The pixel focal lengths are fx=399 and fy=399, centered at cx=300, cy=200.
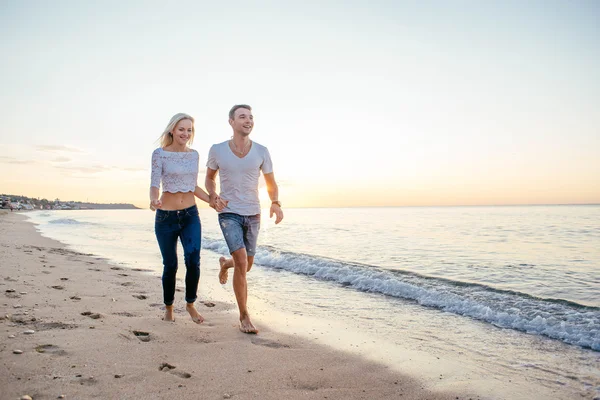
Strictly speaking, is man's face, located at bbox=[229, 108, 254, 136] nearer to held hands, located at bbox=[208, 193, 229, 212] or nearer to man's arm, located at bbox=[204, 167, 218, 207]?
man's arm, located at bbox=[204, 167, 218, 207]

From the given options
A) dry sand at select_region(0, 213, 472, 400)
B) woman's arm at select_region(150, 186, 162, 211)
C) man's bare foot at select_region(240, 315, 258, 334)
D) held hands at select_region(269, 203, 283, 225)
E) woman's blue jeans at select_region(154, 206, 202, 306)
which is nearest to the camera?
dry sand at select_region(0, 213, 472, 400)

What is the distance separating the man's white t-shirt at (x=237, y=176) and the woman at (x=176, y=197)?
18cm

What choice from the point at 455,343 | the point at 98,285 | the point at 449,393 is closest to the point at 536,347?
the point at 455,343

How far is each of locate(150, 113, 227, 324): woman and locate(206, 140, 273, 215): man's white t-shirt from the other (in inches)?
7.0

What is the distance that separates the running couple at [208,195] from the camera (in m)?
4.91

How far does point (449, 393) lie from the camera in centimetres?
335

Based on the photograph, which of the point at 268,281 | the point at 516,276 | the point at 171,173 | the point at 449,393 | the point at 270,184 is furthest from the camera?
the point at 516,276

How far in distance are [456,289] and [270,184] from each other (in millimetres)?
5259

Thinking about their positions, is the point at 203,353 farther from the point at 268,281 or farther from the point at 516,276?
the point at 516,276

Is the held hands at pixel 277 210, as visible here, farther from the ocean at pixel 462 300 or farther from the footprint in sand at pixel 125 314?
the footprint in sand at pixel 125 314

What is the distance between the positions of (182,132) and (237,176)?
2.91ft

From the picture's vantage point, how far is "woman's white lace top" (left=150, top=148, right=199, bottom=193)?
4867 mm

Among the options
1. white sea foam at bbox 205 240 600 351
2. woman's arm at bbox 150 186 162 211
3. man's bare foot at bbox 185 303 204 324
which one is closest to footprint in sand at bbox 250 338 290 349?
man's bare foot at bbox 185 303 204 324

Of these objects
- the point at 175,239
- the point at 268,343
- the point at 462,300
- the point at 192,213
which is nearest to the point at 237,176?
the point at 192,213
